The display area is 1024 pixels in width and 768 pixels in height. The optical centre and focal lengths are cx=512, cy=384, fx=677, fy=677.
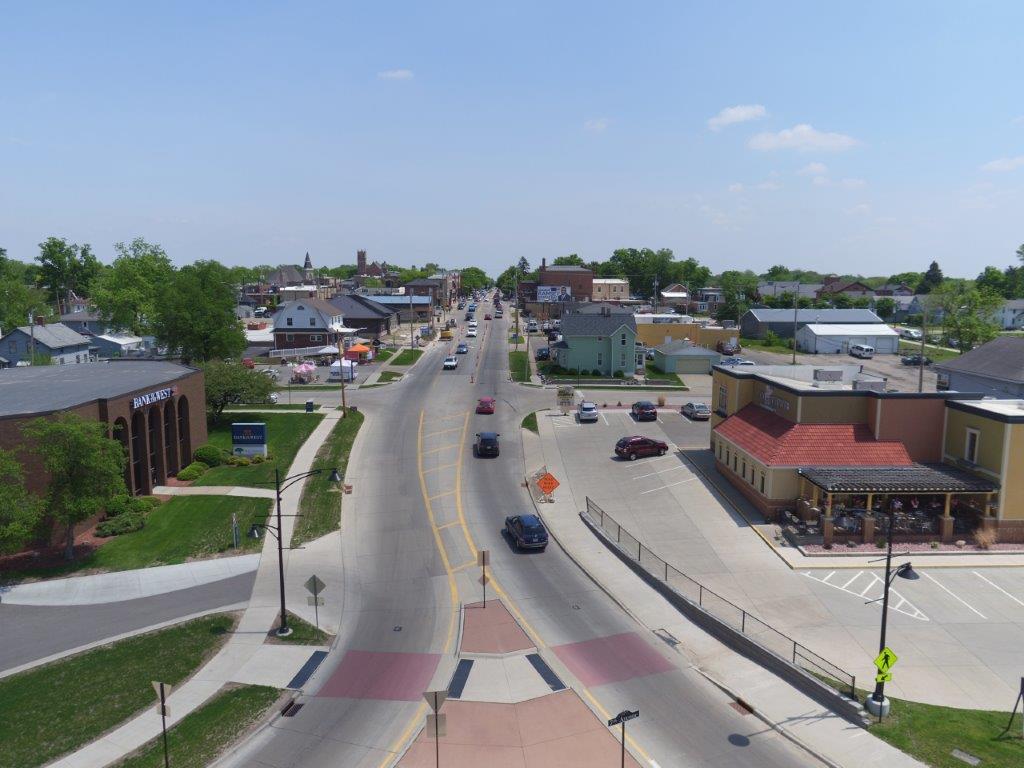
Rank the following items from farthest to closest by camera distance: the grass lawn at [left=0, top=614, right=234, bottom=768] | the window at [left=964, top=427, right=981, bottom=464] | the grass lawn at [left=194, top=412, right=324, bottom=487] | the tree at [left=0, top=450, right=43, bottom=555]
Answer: the grass lawn at [left=194, top=412, right=324, bottom=487] → the window at [left=964, top=427, right=981, bottom=464] → the tree at [left=0, top=450, right=43, bottom=555] → the grass lawn at [left=0, top=614, right=234, bottom=768]

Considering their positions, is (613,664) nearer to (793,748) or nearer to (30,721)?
(793,748)

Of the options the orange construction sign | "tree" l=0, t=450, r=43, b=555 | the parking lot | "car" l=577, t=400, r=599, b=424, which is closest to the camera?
the parking lot

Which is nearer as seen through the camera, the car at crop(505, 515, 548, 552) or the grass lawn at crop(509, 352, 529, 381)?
the car at crop(505, 515, 548, 552)

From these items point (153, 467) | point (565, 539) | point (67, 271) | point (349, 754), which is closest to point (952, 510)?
point (565, 539)

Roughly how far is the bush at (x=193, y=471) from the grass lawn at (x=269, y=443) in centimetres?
43

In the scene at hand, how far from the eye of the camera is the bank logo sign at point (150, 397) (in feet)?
123

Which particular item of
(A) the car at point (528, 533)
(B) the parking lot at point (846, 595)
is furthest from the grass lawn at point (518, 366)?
(A) the car at point (528, 533)

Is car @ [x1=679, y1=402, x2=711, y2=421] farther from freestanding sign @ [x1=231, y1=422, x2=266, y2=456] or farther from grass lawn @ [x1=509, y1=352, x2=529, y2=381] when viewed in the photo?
freestanding sign @ [x1=231, y1=422, x2=266, y2=456]

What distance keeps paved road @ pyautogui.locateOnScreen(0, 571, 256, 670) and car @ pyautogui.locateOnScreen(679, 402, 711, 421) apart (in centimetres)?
3785

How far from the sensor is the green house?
77562mm

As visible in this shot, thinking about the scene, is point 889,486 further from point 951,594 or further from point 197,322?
point 197,322

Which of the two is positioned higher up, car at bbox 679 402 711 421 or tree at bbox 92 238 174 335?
tree at bbox 92 238 174 335

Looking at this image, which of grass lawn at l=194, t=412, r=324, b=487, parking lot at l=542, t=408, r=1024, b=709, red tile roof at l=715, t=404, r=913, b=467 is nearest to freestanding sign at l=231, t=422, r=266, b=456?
grass lawn at l=194, t=412, r=324, b=487

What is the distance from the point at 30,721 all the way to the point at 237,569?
35.7 feet
